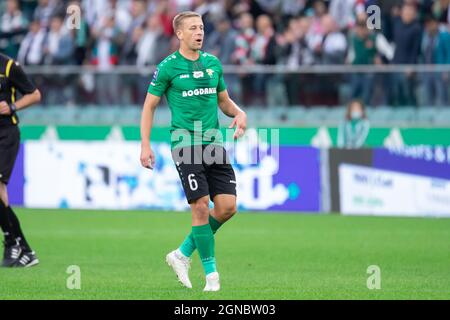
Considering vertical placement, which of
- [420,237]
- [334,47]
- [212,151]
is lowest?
[420,237]

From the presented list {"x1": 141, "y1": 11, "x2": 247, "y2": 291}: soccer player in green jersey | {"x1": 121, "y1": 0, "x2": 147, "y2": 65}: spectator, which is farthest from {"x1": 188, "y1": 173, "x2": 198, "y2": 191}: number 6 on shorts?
{"x1": 121, "y1": 0, "x2": 147, "y2": 65}: spectator

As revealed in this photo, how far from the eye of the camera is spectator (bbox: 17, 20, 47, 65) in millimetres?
23438

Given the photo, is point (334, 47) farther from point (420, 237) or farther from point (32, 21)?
point (32, 21)

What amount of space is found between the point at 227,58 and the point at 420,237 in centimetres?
729

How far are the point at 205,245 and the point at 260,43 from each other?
477 inches

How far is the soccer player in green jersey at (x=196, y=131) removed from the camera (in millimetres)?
9852

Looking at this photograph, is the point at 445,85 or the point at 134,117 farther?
the point at 134,117

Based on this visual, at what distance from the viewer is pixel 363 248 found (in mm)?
14328

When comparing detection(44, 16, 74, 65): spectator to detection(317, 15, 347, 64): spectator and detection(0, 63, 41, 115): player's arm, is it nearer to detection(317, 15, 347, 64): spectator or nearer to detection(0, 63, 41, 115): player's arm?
detection(317, 15, 347, 64): spectator

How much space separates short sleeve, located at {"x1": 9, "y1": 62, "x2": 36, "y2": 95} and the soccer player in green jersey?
8.93ft

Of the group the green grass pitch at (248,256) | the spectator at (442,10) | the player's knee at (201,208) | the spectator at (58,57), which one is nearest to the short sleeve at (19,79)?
the green grass pitch at (248,256)

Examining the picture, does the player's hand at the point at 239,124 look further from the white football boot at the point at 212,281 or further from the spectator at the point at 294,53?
the spectator at the point at 294,53
